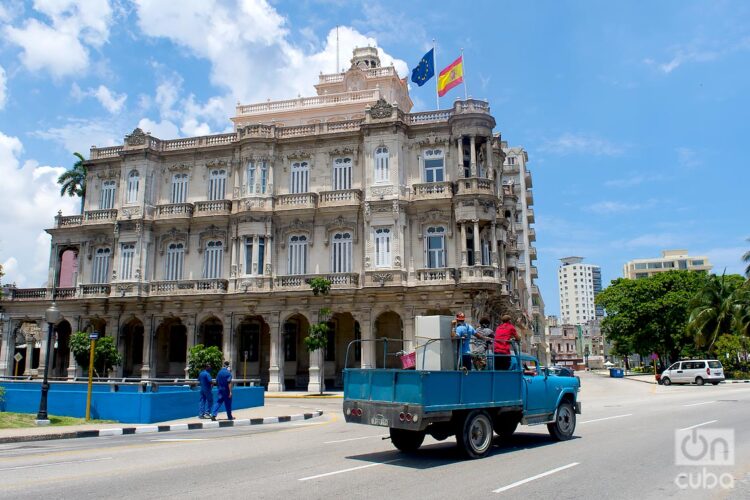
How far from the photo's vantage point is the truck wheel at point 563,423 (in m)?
12.8


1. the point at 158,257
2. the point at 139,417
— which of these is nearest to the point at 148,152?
the point at 158,257

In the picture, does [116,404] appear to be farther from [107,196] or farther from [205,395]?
[107,196]

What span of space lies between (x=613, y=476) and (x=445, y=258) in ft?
85.4

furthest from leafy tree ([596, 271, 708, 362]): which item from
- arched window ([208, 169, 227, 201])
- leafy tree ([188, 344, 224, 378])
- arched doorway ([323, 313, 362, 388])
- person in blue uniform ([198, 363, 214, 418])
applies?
person in blue uniform ([198, 363, 214, 418])

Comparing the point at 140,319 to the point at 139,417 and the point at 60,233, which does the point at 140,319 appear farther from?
the point at 139,417

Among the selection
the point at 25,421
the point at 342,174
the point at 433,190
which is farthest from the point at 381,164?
the point at 25,421

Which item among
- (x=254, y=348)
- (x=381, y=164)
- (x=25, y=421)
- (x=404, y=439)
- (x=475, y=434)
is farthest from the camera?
(x=254, y=348)

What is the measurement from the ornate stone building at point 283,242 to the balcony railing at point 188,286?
9 centimetres

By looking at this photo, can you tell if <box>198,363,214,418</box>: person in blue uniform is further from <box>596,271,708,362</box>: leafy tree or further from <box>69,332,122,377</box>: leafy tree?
<box>596,271,708,362</box>: leafy tree

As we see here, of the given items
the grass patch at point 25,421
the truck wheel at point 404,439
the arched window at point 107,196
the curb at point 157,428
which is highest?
the arched window at point 107,196

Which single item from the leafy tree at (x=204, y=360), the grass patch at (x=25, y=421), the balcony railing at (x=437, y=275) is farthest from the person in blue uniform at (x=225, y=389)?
the balcony railing at (x=437, y=275)

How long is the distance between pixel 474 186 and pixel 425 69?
8479 millimetres

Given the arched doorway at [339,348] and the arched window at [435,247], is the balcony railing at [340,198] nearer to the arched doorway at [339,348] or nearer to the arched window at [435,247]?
the arched window at [435,247]

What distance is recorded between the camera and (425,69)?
123ft
